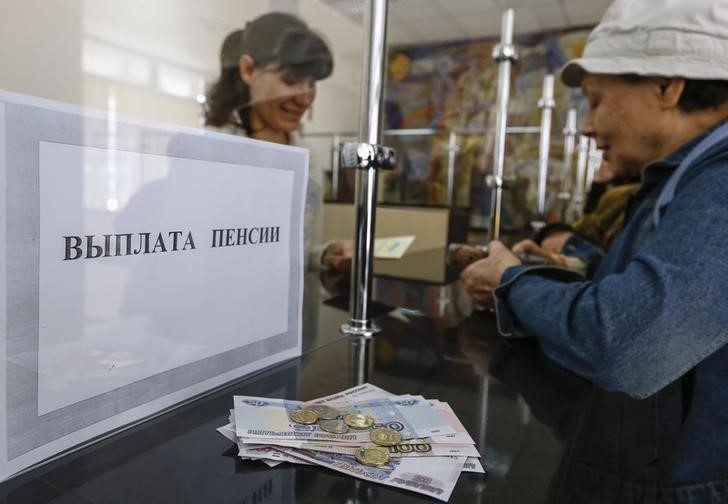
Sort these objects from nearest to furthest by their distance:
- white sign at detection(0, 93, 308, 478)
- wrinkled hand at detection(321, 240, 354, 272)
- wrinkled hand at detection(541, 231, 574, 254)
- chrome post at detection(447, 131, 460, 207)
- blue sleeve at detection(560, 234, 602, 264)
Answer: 1. white sign at detection(0, 93, 308, 478)
2. wrinkled hand at detection(321, 240, 354, 272)
3. blue sleeve at detection(560, 234, 602, 264)
4. wrinkled hand at detection(541, 231, 574, 254)
5. chrome post at detection(447, 131, 460, 207)

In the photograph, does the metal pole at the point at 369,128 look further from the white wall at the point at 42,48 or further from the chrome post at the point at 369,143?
the white wall at the point at 42,48

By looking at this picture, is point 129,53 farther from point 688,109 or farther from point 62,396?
point 688,109

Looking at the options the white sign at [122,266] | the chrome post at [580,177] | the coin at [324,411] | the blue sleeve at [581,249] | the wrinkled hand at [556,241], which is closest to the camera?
the white sign at [122,266]

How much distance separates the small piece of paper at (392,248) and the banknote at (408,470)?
2.10 feet

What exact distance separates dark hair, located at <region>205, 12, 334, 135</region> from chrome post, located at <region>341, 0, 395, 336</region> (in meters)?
0.42

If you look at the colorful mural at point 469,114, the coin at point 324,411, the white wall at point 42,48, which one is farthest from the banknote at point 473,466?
the colorful mural at point 469,114

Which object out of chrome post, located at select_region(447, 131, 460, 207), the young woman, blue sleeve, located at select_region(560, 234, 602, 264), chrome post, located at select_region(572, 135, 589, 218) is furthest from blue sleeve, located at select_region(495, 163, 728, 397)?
chrome post, located at select_region(447, 131, 460, 207)

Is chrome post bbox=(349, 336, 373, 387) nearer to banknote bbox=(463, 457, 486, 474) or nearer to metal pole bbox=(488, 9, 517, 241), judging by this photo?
banknote bbox=(463, 457, 486, 474)

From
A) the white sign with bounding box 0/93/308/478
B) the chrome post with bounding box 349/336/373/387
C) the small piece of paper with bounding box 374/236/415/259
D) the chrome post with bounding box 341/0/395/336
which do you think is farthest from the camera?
the small piece of paper with bounding box 374/236/415/259

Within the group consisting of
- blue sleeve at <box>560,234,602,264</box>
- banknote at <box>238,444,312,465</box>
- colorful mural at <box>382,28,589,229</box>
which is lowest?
banknote at <box>238,444,312,465</box>

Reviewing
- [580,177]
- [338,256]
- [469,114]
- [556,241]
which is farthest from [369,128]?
[469,114]

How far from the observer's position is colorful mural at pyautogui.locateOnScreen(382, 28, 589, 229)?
5.73m

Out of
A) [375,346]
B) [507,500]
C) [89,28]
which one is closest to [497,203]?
[375,346]

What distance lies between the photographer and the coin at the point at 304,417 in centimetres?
42
